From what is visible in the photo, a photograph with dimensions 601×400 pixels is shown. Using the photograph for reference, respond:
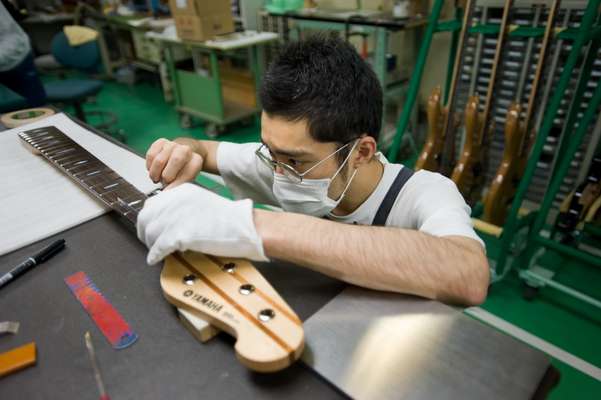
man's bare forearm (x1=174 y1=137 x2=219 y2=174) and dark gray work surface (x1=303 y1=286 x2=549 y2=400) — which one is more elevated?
dark gray work surface (x1=303 y1=286 x2=549 y2=400)

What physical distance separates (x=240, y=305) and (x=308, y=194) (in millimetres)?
480

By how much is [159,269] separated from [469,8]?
1778mm

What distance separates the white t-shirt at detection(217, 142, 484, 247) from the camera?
2.64ft

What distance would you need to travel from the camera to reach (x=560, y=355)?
5.42ft

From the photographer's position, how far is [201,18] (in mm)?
3266

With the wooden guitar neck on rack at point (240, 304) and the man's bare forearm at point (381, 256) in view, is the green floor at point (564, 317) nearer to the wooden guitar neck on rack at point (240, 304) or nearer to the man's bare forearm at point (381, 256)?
the man's bare forearm at point (381, 256)

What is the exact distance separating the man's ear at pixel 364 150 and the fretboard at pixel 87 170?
19.8 inches

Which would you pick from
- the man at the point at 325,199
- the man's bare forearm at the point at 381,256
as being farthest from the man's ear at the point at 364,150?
the man's bare forearm at the point at 381,256

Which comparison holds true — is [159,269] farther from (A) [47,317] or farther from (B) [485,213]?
(B) [485,213]

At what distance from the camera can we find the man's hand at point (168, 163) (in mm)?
944

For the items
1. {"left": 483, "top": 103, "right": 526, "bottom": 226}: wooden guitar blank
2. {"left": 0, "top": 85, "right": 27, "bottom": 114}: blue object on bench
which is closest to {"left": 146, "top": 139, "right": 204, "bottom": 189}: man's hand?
{"left": 0, "top": 85, "right": 27, "bottom": 114}: blue object on bench

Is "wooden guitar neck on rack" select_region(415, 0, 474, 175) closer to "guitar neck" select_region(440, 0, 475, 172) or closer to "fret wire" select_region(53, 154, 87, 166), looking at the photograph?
"guitar neck" select_region(440, 0, 475, 172)

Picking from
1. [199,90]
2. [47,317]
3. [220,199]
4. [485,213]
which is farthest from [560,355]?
[199,90]

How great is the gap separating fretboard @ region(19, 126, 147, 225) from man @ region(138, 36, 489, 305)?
0.09m
